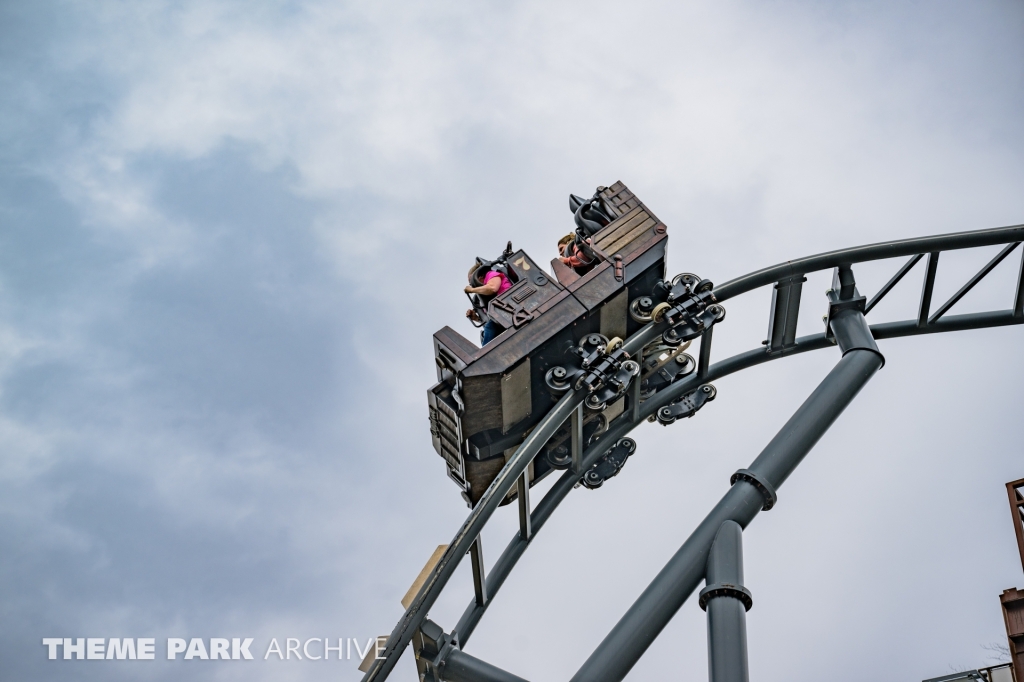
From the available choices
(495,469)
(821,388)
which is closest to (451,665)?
(495,469)

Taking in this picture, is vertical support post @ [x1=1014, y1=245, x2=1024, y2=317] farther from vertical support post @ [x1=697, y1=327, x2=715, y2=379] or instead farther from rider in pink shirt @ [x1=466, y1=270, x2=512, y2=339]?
rider in pink shirt @ [x1=466, y1=270, x2=512, y2=339]

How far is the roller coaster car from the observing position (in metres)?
13.6

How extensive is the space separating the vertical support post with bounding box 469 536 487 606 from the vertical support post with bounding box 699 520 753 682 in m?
3.34

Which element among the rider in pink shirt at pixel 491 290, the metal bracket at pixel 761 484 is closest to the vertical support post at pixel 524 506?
the rider in pink shirt at pixel 491 290

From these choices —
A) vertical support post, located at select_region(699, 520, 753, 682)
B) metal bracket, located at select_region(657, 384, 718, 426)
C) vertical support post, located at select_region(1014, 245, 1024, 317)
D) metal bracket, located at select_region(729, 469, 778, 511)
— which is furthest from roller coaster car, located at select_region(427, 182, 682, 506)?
vertical support post, located at select_region(1014, 245, 1024, 317)

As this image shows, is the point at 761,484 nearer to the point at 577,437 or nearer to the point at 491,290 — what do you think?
the point at 577,437

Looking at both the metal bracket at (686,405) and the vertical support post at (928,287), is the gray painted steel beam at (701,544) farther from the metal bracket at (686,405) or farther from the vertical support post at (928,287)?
the metal bracket at (686,405)

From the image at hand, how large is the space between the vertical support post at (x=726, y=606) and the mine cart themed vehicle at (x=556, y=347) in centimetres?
301

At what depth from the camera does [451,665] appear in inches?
520

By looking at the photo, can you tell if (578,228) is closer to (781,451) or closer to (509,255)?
(509,255)

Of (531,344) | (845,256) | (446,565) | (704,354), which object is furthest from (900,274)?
(446,565)

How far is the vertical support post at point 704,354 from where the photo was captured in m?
15.6

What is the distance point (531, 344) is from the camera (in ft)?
45.1

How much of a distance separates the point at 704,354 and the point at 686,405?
0.81 m
